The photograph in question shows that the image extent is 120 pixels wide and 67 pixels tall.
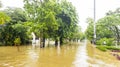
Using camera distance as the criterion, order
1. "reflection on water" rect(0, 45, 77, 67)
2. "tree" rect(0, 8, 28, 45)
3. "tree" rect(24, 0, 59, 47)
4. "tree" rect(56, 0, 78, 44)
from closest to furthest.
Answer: "reflection on water" rect(0, 45, 77, 67) < "tree" rect(24, 0, 59, 47) < "tree" rect(56, 0, 78, 44) < "tree" rect(0, 8, 28, 45)

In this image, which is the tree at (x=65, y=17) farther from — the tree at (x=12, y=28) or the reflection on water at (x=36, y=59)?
the reflection on water at (x=36, y=59)

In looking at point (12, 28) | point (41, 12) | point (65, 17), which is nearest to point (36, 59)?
point (41, 12)

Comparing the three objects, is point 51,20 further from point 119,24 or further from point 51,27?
point 119,24

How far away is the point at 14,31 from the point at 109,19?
18622 millimetres

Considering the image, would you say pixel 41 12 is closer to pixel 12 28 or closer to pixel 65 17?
pixel 65 17

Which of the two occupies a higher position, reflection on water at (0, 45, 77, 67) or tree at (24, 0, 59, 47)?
Result: tree at (24, 0, 59, 47)

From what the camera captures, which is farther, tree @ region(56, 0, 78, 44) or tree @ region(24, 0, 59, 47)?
tree @ region(56, 0, 78, 44)

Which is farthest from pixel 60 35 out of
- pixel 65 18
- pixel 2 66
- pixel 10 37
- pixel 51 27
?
pixel 2 66

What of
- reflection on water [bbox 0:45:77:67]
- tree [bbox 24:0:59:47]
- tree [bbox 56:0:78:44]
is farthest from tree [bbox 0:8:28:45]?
reflection on water [bbox 0:45:77:67]

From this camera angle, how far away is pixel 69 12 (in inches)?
1465

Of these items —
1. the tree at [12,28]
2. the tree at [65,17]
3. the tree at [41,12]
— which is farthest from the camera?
the tree at [12,28]

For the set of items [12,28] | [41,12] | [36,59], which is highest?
[41,12]

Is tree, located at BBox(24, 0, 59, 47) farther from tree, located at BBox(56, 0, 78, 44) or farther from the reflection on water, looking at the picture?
the reflection on water

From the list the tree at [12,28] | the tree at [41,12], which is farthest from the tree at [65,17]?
the tree at [12,28]
